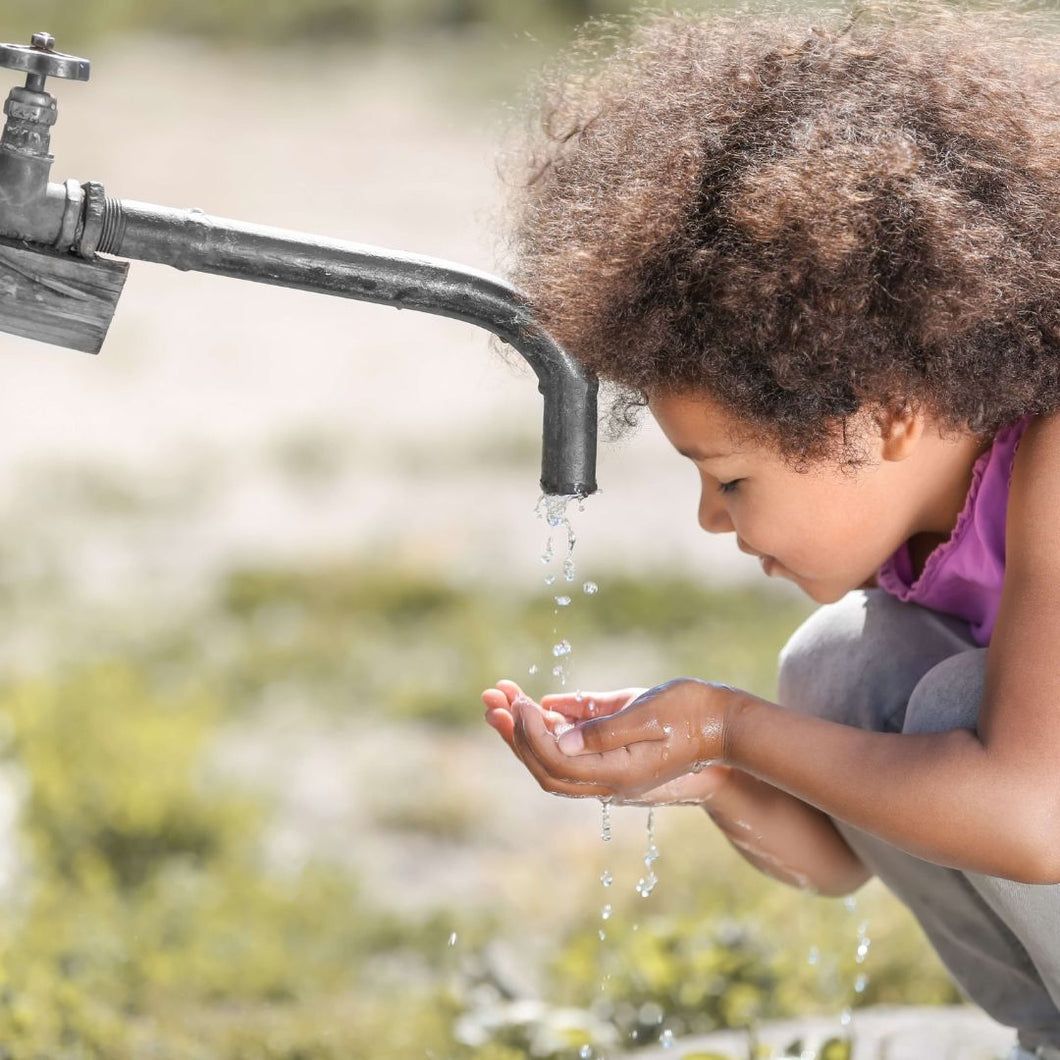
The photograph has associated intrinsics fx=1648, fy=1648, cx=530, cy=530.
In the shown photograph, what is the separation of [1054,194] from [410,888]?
1700 mm

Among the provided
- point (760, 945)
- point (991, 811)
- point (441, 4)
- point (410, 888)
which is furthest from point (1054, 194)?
point (441, 4)

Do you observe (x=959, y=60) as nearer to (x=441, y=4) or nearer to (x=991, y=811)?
(x=991, y=811)

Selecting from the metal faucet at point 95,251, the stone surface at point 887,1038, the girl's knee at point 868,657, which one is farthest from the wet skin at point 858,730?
the stone surface at point 887,1038

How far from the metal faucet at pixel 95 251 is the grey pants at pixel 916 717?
640 mm

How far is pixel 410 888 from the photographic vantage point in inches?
109

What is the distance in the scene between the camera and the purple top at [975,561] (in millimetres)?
1621

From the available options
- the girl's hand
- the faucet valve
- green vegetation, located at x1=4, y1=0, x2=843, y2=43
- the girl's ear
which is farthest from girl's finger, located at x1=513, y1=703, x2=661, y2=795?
green vegetation, located at x1=4, y1=0, x2=843, y2=43

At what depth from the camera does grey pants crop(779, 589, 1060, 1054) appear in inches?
66.1

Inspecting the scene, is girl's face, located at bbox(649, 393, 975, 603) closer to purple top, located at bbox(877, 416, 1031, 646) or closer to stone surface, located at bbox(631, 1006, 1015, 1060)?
purple top, located at bbox(877, 416, 1031, 646)

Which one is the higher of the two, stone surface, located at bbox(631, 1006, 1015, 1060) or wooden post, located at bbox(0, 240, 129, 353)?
wooden post, located at bbox(0, 240, 129, 353)

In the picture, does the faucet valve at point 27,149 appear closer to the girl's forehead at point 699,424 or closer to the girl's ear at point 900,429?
the girl's forehead at point 699,424

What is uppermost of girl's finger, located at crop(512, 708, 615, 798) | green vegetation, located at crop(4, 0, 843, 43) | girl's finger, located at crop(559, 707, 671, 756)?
green vegetation, located at crop(4, 0, 843, 43)

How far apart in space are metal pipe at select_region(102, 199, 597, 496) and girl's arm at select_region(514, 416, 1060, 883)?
23 cm

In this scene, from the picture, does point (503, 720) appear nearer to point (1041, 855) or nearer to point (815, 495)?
point (815, 495)
